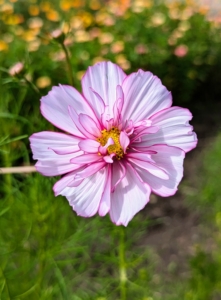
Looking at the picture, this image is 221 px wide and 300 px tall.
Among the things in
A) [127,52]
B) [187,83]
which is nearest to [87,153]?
[127,52]

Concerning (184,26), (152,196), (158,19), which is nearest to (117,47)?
(158,19)

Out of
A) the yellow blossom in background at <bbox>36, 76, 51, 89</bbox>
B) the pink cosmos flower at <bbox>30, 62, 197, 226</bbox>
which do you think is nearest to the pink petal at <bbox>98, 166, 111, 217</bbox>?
the pink cosmos flower at <bbox>30, 62, 197, 226</bbox>

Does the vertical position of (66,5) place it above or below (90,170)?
below

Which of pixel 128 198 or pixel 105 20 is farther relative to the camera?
pixel 105 20

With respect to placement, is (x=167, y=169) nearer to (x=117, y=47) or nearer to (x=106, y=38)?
(x=117, y=47)

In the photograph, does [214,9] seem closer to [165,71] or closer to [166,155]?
[165,71]
